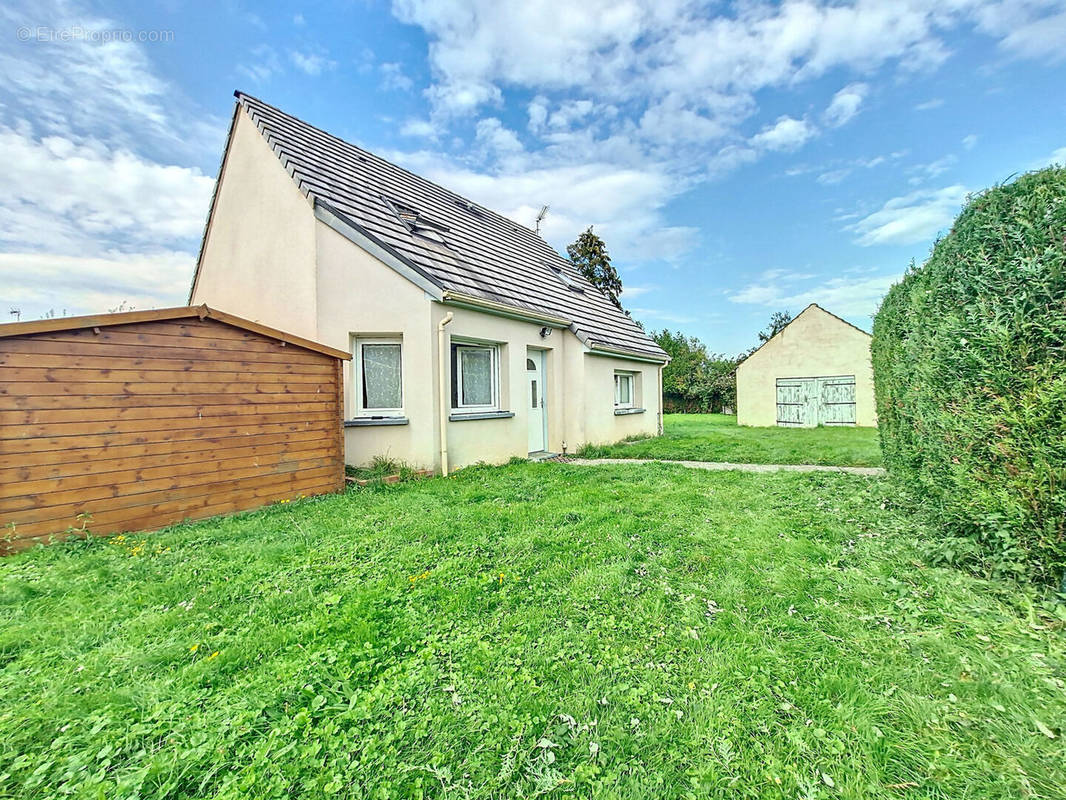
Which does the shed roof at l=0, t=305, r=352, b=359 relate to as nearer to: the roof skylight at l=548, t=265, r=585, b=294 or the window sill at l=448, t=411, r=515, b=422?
the window sill at l=448, t=411, r=515, b=422

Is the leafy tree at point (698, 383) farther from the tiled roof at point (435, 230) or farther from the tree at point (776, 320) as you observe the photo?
the tree at point (776, 320)

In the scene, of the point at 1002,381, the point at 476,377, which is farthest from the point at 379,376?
the point at 1002,381

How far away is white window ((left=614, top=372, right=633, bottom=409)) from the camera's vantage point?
13.4m

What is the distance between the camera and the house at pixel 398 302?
24.8ft

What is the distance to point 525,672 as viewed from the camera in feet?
7.41

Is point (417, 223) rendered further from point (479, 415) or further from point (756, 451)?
point (756, 451)

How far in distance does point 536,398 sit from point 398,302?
4113 millimetres

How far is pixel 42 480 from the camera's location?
4.07 m

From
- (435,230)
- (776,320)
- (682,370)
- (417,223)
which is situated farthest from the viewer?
(776,320)

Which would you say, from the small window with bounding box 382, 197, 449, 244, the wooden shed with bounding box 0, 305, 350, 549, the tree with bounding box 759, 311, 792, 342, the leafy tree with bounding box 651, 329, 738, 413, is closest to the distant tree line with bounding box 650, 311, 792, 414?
the leafy tree with bounding box 651, 329, 738, 413

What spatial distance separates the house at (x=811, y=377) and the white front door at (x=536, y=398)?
1417cm

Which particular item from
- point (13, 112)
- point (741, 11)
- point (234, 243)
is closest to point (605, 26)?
point (741, 11)

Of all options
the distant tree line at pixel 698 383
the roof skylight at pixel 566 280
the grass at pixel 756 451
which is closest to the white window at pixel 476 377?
the grass at pixel 756 451

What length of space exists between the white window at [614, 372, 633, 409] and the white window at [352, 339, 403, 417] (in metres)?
7.30
